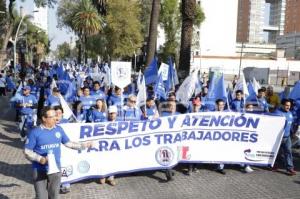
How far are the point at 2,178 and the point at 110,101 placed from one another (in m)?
4.04

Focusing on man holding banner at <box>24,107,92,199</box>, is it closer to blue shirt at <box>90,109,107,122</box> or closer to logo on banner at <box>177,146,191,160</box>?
blue shirt at <box>90,109,107,122</box>

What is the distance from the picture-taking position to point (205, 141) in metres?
9.40

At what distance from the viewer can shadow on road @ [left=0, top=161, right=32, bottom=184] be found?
9.03 meters

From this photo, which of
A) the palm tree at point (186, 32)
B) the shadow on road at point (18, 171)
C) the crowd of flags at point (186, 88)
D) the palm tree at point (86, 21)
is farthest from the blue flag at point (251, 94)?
the palm tree at point (86, 21)

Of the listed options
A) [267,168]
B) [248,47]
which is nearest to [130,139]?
[267,168]

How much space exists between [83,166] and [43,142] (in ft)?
8.38

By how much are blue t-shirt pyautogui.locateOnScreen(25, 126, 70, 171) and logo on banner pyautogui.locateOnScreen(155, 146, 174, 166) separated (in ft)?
10.3

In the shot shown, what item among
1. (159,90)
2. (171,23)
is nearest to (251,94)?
(159,90)

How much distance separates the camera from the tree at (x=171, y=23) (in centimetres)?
5616

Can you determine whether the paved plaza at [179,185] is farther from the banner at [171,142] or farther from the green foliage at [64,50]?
the green foliage at [64,50]

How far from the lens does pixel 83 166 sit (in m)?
8.43

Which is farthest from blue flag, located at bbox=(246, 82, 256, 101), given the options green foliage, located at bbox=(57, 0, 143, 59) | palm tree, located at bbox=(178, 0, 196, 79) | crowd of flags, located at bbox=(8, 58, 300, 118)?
green foliage, located at bbox=(57, 0, 143, 59)

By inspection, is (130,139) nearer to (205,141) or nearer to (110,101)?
(205,141)

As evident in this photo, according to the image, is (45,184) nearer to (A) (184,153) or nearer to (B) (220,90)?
(A) (184,153)
